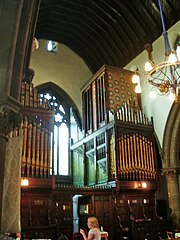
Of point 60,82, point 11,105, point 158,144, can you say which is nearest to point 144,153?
point 158,144

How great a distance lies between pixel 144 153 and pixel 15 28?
865cm

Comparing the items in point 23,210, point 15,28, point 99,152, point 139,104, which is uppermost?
point 139,104

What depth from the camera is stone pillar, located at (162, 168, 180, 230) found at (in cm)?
1222

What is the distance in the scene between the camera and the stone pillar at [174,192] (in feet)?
40.1

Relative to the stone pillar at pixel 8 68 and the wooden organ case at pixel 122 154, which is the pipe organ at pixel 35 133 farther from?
the stone pillar at pixel 8 68

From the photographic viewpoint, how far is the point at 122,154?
12.3 m

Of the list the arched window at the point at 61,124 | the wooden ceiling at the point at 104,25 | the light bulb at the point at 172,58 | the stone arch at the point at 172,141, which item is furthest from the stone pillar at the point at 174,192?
the light bulb at the point at 172,58

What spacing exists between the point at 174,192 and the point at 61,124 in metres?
7.10

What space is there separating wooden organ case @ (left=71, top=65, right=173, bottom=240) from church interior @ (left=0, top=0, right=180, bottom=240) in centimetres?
4

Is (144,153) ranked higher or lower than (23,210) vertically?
higher

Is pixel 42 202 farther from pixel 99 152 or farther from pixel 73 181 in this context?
pixel 73 181

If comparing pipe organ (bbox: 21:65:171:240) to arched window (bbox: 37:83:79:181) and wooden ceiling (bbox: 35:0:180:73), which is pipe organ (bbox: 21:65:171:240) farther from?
wooden ceiling (bbox: 35:0:180:73)

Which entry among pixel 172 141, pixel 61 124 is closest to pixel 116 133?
pixel 172 141

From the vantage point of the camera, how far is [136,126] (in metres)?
13.1
